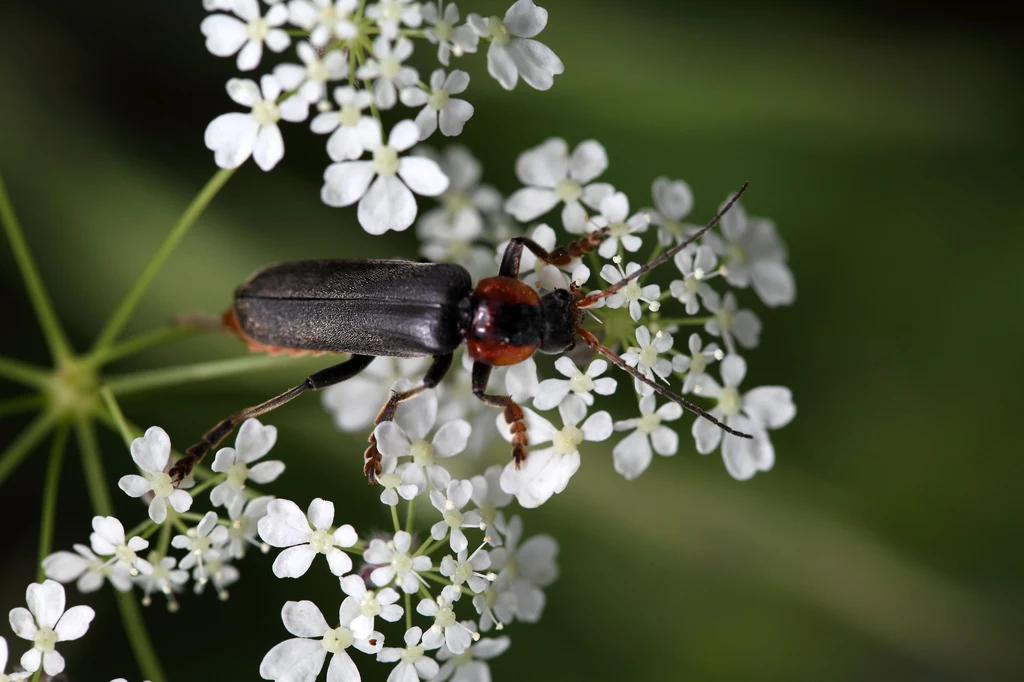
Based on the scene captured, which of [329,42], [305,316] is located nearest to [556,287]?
[305,316]

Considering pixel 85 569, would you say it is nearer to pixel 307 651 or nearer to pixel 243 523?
pixel 243 523

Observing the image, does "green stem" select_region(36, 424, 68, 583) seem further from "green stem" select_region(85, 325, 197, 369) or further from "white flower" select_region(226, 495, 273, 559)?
"white flower" select_region(226, 495, 273, 559)

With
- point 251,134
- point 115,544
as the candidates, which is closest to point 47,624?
point 115,544

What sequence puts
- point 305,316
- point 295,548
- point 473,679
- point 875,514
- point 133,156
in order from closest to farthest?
point 295,548
point 473,679
point 305,316
point 875,514
point 133,156

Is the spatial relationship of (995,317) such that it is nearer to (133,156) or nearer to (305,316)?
(305,316)

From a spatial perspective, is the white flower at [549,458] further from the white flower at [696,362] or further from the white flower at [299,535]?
the white flower at [299,535]

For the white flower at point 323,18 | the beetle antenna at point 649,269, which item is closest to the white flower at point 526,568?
the beetle antenna at point 649,269

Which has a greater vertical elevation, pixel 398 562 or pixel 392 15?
pixel 392 15
